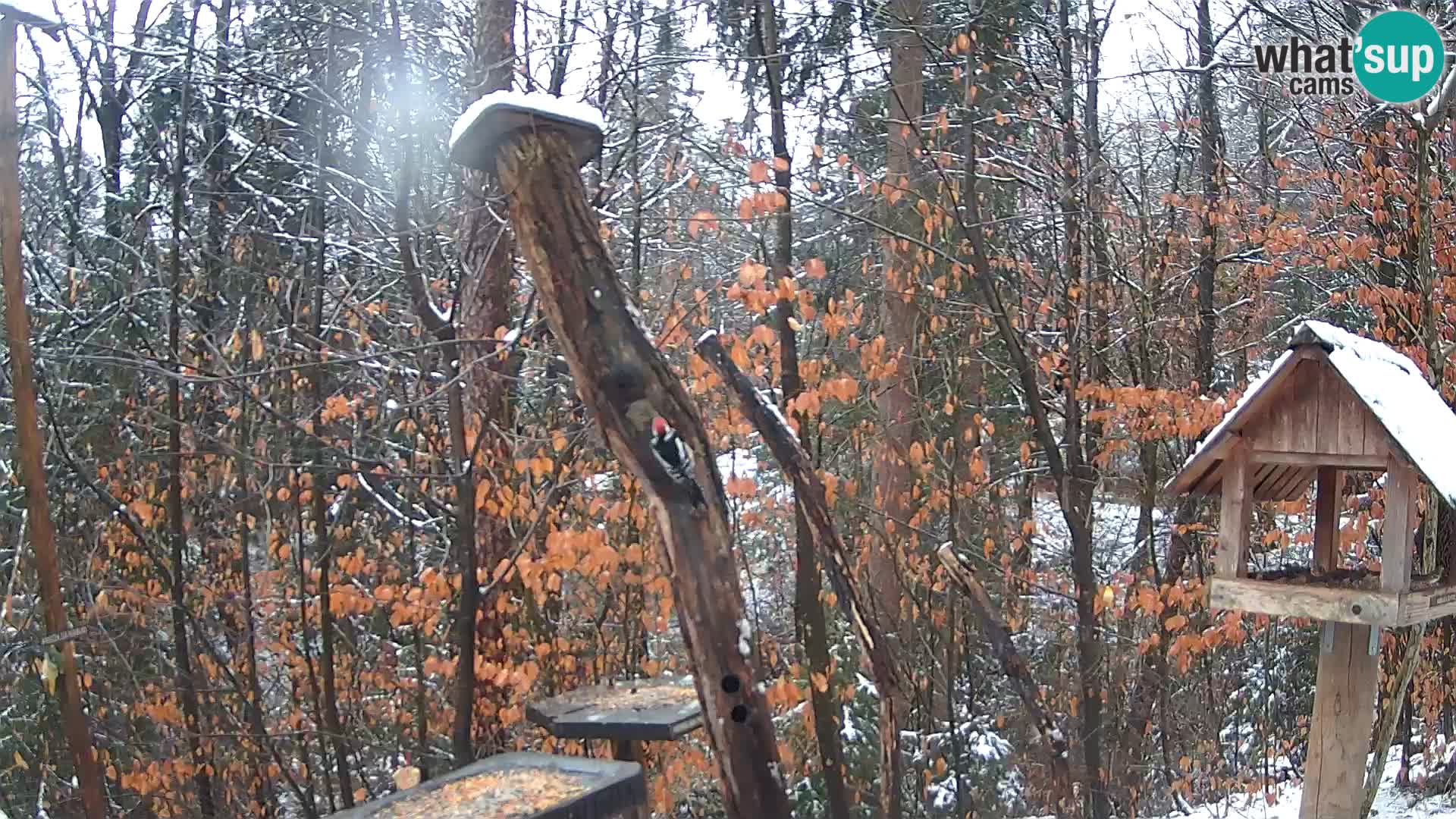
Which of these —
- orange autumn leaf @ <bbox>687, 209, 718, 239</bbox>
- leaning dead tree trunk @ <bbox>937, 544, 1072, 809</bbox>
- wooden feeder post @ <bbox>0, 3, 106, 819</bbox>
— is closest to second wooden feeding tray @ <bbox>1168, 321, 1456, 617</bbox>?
leaning dead tree trunk @ <bbox>937, 544, 1072, 809</bbox>

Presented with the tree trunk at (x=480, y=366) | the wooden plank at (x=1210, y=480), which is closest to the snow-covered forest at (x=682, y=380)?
the tree trunk at (x=480, y=366)

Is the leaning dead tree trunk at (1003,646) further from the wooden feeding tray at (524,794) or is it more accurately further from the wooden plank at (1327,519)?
the wooden feeding tray at (524,794)

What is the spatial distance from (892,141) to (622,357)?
554cm

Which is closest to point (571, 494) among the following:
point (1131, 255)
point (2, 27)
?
point (2, 27)

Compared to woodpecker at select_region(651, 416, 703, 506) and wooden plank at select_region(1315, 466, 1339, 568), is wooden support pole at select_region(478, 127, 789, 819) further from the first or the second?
wooden plank at select_region(1315, 466, 1339, 568)

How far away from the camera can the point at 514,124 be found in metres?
3.30

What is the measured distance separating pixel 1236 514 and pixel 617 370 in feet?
7.46

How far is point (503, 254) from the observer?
261 inches

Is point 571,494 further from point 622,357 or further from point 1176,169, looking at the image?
point 1176,169

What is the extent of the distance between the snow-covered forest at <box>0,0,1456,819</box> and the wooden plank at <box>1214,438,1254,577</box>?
172 cm

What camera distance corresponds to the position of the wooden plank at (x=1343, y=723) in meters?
3.93

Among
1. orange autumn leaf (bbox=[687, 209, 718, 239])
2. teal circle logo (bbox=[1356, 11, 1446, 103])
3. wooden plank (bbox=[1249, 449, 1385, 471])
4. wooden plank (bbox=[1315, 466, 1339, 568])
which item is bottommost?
wooden plank (bbox=[1315, 466, 1339, 568])

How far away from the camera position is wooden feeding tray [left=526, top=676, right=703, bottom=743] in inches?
169

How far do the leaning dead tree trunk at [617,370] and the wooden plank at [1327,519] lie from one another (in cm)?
224
